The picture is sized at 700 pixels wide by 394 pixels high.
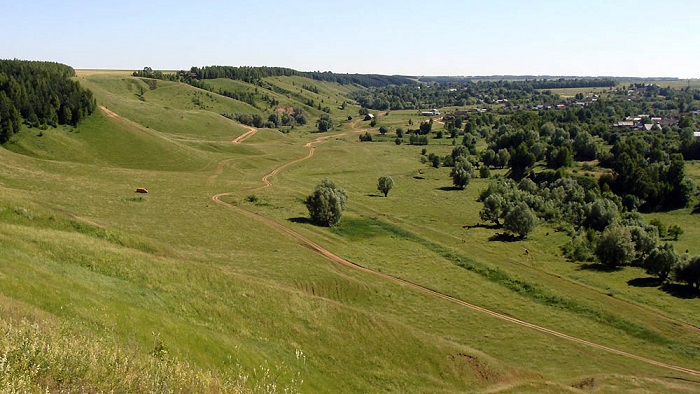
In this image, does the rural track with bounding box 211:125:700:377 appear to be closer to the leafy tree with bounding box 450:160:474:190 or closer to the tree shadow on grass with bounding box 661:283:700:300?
the tree shadow on grass with bounding box 661:283:700:300

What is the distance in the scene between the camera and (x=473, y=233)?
90.9 metres

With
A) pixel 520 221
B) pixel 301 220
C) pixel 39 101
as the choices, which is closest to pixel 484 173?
pixel 520 221

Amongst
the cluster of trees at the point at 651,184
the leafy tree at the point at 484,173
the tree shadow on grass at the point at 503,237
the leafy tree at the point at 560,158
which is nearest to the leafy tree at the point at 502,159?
the leafy tree at the point at 560,158

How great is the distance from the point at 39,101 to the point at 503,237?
115848mm

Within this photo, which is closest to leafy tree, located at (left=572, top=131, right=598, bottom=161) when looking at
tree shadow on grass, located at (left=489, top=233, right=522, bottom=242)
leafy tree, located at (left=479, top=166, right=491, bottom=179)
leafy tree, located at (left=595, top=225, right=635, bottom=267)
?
leafy tree, located at (left=479, top=166, right=491, bottom=179)

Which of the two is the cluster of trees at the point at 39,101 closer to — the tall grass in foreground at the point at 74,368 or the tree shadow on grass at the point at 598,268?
the tall grass in foreground at the point at 74,368

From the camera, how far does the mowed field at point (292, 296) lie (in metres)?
29.1

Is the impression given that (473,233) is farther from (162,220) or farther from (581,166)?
(581,166)

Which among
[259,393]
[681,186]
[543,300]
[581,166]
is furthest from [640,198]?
[259,393]

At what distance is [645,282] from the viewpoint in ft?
224

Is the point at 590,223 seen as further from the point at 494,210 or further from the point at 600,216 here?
the point at 494,210

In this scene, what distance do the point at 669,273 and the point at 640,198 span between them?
63.3 metres

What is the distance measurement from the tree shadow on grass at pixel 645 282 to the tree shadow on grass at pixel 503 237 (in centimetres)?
2231

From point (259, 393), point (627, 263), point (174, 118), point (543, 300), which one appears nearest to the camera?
point (259, 393)
